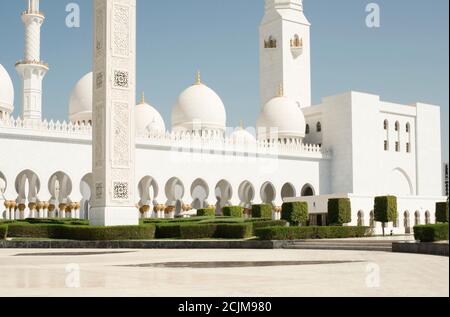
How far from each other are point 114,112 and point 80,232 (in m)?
5.06

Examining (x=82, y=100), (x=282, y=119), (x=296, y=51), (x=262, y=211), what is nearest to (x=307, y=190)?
(x=282, y=119)

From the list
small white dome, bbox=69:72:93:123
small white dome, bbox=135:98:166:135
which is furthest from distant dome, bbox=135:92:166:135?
small white dome, bbox=69:72:93:123

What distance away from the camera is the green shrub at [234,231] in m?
22.2

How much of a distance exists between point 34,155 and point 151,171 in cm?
703

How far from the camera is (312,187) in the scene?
4697 centimetres

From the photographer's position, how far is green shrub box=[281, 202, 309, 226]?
3067cm

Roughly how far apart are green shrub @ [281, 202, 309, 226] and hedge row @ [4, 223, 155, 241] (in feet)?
30.2

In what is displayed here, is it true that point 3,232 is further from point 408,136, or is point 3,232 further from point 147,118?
point 408,136

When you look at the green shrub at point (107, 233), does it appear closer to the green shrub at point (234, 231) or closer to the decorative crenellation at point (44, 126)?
the green shrub at point (234, 231)

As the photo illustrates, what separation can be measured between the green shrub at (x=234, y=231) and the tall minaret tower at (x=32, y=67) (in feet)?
65.2

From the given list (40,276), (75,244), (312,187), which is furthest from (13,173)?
(40,276)

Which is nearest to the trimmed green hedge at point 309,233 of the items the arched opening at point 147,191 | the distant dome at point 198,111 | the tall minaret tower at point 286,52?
the arched opening at point 147,191

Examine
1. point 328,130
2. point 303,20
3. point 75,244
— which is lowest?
point 75,244

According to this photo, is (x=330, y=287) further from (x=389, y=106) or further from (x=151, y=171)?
(x=389, y=106)
